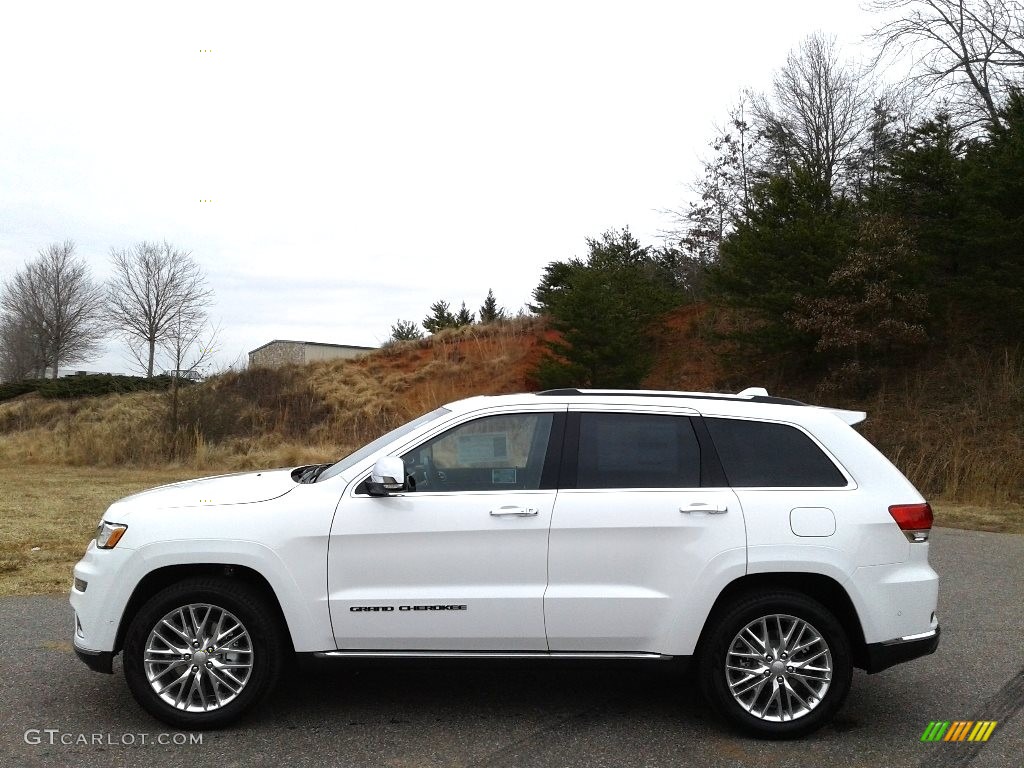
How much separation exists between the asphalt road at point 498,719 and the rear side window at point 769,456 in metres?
1.12

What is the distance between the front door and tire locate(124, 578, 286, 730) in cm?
42

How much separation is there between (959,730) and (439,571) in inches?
113

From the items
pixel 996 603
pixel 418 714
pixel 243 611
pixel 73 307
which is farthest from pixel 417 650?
pixel 73 307

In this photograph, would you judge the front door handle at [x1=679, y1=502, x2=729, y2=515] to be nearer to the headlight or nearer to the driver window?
the driver window

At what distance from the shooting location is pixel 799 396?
Result: 85.7 feet

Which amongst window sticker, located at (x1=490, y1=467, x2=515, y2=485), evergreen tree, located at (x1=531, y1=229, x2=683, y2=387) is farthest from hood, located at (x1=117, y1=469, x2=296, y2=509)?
evergreen tree, located at (x1=531, y1=229, x2=683, y2=387)

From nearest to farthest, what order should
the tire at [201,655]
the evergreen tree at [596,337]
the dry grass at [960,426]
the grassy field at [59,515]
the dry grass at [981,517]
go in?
the tire at [201,655] < the grassy field at [59,515] < the dry grass at [981,517] < the dry grass at [960,426] < the evergreen tree at [596,337]

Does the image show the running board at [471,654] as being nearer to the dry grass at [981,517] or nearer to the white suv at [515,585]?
Result: the white suv at [515,585]

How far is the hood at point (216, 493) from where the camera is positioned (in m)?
4.89

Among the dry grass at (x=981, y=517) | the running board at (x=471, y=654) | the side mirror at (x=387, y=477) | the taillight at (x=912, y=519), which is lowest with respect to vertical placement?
Answer: the running board at (x=471, y=654)

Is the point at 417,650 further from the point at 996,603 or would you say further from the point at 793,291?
the point at 793,291

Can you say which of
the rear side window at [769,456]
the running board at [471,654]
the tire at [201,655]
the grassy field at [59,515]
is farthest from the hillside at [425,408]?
the tire at [201,655]

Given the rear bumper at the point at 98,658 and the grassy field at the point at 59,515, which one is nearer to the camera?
the rear bumper at the point at 98,658

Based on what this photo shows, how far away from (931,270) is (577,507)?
22.6 m
